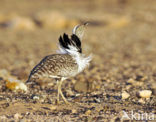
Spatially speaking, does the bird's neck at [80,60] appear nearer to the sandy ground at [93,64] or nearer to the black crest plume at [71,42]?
the black crest plume at [71,42]

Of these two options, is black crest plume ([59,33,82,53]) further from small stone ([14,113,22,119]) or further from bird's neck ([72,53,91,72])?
small stone ([14,113,22,119])

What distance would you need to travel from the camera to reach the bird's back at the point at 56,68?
176 inches

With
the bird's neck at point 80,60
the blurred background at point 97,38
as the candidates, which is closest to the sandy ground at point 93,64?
the blurred background at point 97,38

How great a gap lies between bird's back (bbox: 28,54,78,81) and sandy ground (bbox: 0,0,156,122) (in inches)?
18.9

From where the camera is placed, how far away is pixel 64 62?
4.66m

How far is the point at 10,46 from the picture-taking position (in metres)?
11.6

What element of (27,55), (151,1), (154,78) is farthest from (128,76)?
(151,1)

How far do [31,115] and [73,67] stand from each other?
994 mm

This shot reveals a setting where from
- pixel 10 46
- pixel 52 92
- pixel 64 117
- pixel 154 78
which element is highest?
pixel 10 46

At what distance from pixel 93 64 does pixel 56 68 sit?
4113 mm

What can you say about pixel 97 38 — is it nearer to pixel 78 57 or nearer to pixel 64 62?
pixel 78 57

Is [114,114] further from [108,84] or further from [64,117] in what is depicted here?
[108,84]

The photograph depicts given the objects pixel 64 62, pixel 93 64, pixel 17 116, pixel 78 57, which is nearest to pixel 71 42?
pixel 78 57

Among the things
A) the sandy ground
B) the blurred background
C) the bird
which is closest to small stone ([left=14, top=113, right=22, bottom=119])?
the sandy ground
